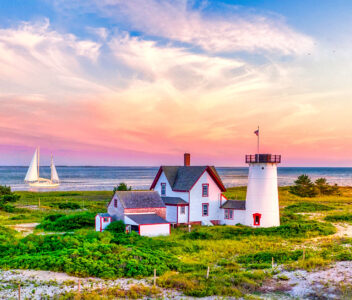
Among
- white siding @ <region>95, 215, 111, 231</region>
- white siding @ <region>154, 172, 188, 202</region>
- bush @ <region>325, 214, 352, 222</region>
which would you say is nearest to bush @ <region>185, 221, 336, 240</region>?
white siding @ <region>154, 172, 188, 202</region>

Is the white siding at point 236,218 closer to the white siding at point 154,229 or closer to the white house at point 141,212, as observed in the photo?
the white house at point 141,212

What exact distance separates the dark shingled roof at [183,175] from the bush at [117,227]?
742 cm

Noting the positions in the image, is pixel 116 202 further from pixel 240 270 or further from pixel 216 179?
pixel 240 270

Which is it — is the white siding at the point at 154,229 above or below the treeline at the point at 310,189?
below

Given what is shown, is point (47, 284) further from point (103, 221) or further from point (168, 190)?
point (168, 190)

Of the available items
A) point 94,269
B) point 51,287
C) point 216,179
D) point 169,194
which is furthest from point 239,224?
point 51,287

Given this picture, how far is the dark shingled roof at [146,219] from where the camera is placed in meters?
30.8

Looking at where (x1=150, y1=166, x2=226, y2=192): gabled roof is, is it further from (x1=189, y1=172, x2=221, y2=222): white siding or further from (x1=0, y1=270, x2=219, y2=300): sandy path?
(x1=0, y1=270, x2=219, y2=300): sandy path

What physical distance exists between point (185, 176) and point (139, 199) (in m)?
6.02

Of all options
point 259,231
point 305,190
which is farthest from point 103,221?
point 305,190

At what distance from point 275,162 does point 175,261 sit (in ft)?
53.9

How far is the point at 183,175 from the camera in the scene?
37.9 metres

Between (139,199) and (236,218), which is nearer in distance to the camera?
(139,199)

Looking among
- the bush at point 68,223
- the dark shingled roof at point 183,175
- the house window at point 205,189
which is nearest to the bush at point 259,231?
the house window at point 205,189
